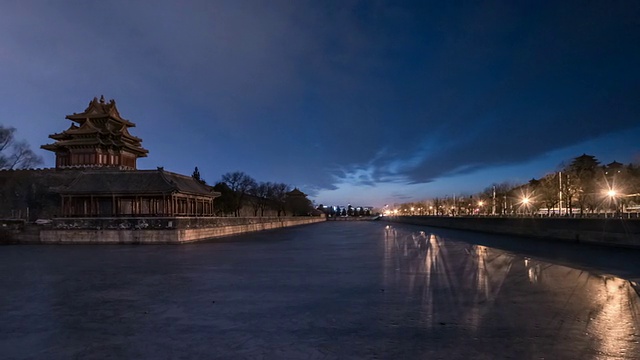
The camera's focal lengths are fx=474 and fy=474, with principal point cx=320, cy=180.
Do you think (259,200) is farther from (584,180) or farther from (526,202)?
(584,180)

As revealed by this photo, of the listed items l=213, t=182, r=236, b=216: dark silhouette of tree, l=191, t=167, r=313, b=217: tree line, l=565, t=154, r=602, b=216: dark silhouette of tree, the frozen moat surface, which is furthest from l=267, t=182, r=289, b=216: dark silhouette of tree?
the frozen moat surface

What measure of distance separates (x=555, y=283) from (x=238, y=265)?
12773mm

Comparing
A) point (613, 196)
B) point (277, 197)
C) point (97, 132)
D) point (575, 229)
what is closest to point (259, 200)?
point (277, 197)

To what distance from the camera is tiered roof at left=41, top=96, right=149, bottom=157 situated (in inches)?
2461

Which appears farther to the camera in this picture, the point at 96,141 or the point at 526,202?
the point at 526,202

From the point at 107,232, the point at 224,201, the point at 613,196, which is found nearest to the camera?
the point at 107,232

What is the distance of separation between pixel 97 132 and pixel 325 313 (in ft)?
198

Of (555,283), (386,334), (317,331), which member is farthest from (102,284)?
(555,283)

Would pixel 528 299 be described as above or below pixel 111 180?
below

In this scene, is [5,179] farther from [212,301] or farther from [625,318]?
[625,318]

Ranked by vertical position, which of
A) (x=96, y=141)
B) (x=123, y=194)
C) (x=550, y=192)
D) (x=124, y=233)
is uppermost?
(x=96, y=141)

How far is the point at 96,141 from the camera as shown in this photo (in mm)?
61281

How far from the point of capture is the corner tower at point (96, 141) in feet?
205

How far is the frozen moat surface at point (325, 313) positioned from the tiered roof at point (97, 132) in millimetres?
47388
